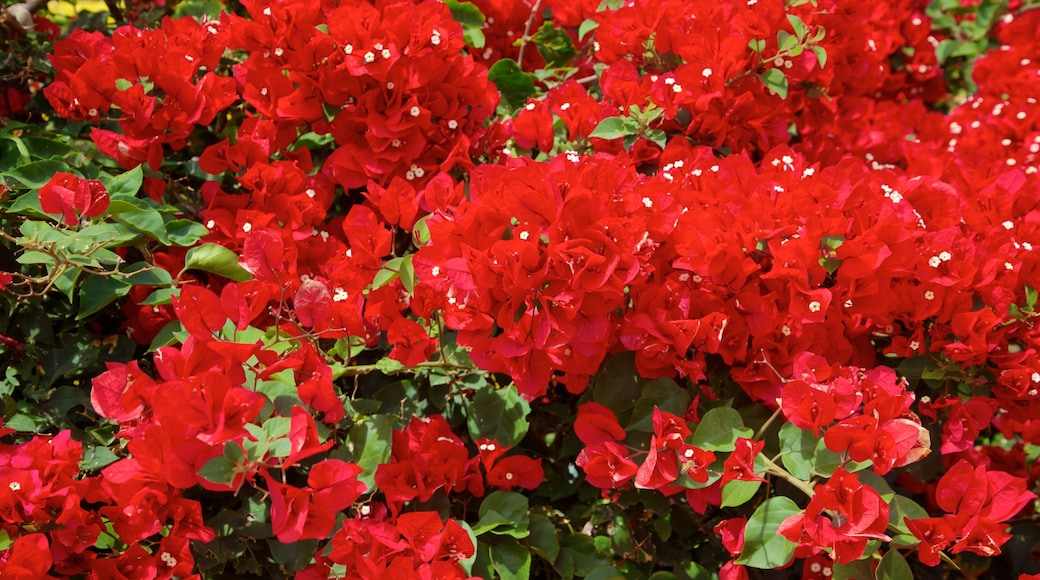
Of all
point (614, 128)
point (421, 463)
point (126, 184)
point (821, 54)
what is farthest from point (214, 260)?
point (821, 54)

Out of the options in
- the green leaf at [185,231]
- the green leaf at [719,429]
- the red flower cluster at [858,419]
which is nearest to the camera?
the red flower cluster at [858,419]

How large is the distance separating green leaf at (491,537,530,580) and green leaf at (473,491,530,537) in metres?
0.02

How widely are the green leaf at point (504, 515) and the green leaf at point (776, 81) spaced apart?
30.8 inches

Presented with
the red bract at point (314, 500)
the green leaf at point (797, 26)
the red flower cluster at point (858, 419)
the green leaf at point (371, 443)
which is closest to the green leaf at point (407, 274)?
the green leaf at point (371, 443)

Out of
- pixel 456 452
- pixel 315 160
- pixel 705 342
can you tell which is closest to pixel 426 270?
pixel 456 452

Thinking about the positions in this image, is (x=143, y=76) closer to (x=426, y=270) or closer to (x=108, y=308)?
(x=108, y=308)

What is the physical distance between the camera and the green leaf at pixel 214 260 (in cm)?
134

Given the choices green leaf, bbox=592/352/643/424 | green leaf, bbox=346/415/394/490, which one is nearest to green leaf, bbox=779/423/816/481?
green leaf, bbox=592/352/643/424

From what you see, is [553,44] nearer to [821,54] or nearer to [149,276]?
[821,54]

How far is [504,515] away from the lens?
4.24 feet

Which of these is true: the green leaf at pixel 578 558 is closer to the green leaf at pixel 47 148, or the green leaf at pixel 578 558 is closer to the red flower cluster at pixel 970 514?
the red flower cluster at pixel 970 514

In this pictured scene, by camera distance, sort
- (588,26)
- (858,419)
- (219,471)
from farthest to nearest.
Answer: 1. (588,26)
2. (858,419)
3. (219,471)

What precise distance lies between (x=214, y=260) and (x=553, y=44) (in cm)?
96

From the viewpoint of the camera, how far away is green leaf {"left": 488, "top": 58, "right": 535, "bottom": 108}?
5.85 feet
